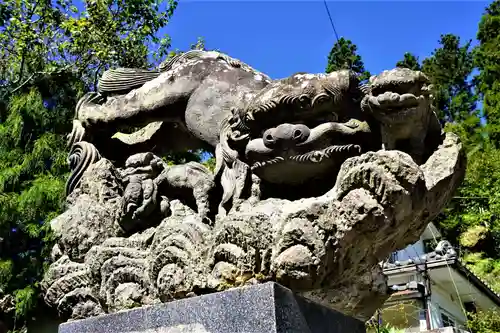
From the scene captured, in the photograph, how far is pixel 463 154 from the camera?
102 inches

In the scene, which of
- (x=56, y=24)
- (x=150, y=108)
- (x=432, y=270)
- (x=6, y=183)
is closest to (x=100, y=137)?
(x=150, y=108)

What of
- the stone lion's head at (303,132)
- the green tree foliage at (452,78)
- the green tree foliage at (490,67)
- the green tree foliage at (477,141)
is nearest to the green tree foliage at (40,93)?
the stone lion's head at (303,132)

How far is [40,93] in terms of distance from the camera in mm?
9727

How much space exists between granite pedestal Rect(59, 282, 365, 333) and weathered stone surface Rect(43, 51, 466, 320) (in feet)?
0.20

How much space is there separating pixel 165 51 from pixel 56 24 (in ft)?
7.10

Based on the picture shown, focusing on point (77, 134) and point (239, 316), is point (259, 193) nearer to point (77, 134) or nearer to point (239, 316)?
point (239, 316)

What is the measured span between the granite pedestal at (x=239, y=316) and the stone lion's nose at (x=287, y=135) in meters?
0.69

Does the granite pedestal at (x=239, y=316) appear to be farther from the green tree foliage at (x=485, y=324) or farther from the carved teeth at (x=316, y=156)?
the green tree foliage at (x=485, y=324)

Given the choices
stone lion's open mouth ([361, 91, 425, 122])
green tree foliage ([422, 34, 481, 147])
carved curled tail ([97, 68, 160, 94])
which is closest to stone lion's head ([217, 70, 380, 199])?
stone lion's open mouth ([361, 91, 425, 122])

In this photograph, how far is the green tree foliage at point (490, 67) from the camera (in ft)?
52.0

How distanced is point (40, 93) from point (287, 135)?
26.4 ft

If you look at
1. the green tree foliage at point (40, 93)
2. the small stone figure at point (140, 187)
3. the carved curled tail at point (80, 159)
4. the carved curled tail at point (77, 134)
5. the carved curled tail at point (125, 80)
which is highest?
the green tree foliage at point (40, 93)

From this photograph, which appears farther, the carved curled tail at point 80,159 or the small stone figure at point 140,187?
the carved curled tail at point 80,159

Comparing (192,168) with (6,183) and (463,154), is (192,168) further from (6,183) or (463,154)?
(6,183)
